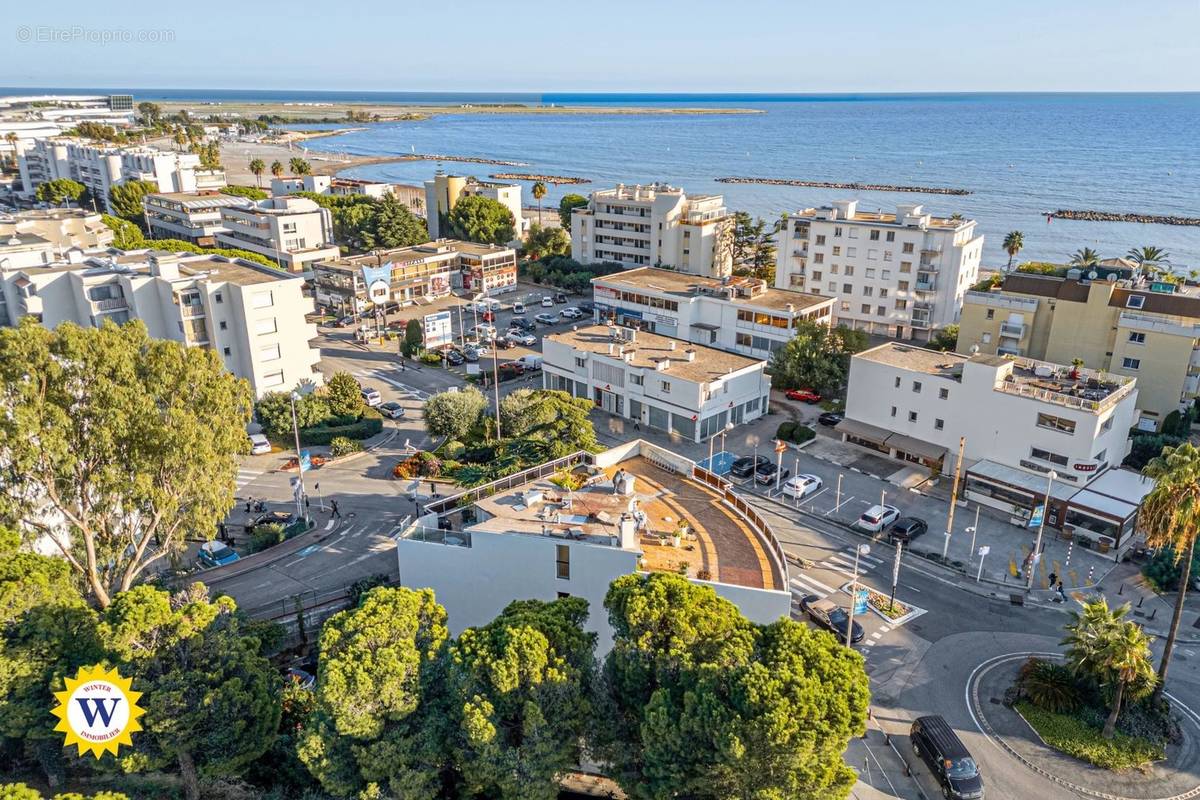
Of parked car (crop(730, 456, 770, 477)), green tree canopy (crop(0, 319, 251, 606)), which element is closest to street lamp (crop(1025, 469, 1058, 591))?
parked car (crop(730, 456, 770, 477))

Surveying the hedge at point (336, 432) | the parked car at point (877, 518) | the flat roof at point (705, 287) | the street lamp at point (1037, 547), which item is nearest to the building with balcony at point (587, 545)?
the parked car at point (877, 518)

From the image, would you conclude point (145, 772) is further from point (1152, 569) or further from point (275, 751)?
point (1152, 569)

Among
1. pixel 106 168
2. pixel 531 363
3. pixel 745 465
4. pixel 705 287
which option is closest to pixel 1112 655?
pixel 745 465

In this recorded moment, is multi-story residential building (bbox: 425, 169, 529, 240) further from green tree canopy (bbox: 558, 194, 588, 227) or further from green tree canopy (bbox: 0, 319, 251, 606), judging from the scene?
green tree canopy (bbox: 0, 319, 251, 606)

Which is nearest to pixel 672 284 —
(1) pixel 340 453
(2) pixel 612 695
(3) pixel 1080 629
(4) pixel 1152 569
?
→ (1) pixel 340 453

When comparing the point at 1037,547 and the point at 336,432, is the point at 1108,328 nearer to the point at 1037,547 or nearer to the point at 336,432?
the point at 1037,547

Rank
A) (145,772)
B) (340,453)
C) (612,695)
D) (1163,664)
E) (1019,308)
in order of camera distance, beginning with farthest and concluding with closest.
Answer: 1. (1019,308)
2. (340,453)
3. (1163,664)
4. (145,772)
5. (612,695)
